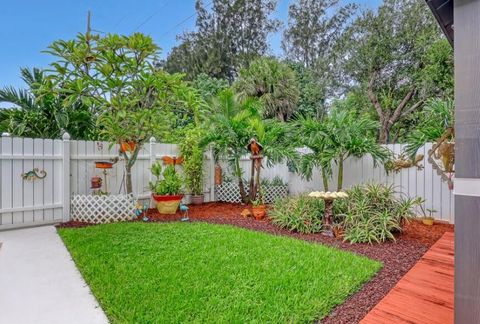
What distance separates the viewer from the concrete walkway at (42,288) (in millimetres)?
2252

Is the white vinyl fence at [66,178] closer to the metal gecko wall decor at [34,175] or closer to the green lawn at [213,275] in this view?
the metal gecko wall decor at [34,175]

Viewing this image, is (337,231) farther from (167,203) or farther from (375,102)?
(375,102)

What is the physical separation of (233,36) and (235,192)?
15714 mm

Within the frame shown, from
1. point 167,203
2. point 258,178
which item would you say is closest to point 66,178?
point 167,203

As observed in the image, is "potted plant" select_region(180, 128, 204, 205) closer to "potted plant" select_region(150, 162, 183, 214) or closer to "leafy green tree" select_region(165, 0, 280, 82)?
"potted plant" select_region(150, 162, 183, 214)

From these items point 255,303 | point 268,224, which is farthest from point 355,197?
point 255,303

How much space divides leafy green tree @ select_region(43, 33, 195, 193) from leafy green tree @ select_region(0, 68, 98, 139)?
1.45m

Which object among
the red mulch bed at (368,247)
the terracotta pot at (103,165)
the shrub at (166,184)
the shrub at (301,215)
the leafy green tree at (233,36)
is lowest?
the red mulch bed at (368,247)

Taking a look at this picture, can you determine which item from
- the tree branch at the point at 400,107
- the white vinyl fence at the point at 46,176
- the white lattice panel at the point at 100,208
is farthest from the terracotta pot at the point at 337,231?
the tree branch at the point at 400,107

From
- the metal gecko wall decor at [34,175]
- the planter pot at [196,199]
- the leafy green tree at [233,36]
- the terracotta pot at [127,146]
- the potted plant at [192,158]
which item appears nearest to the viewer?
the metal gecko wall decor at [34,175]

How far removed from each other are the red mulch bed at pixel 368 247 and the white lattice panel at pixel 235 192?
2.72ft

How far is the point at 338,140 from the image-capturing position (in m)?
5.69

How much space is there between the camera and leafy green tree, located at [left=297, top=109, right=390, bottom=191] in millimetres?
5632

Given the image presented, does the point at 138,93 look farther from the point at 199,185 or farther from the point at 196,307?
the point at 196,307
